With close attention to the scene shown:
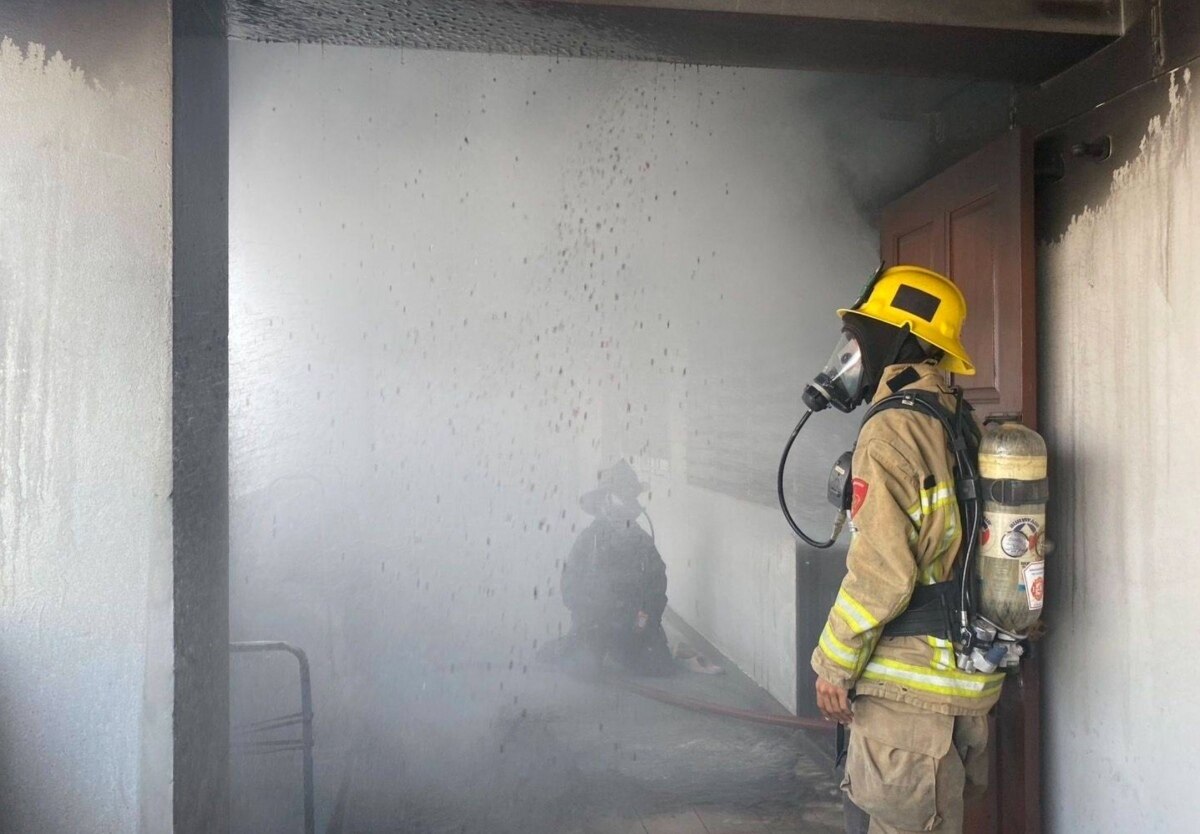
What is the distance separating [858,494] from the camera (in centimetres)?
229

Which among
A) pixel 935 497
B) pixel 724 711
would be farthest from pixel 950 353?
pixel 724 711

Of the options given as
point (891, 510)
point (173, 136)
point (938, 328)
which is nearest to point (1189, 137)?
point (938, 328)

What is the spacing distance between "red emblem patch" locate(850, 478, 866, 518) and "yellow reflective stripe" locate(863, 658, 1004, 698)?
0.43 metres

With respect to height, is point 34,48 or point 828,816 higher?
point 34,48

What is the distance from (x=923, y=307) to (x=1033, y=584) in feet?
2.74

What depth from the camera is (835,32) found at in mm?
2619

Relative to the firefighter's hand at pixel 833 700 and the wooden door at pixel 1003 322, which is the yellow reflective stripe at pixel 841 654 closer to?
the firefighter's hand at pixel 833 700

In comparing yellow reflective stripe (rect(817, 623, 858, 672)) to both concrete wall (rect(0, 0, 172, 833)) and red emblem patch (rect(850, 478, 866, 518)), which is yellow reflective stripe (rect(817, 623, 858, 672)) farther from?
concrete wall (rect(0, 0, 172, 833))

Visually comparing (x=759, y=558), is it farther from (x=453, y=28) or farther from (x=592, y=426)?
(x=453, y=28)

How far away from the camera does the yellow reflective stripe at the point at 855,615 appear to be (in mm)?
2176

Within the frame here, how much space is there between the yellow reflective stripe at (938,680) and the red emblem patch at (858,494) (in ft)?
1.40

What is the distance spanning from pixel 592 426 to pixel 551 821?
183 cm

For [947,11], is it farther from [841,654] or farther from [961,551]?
[841,654]

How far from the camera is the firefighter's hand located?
225cm
